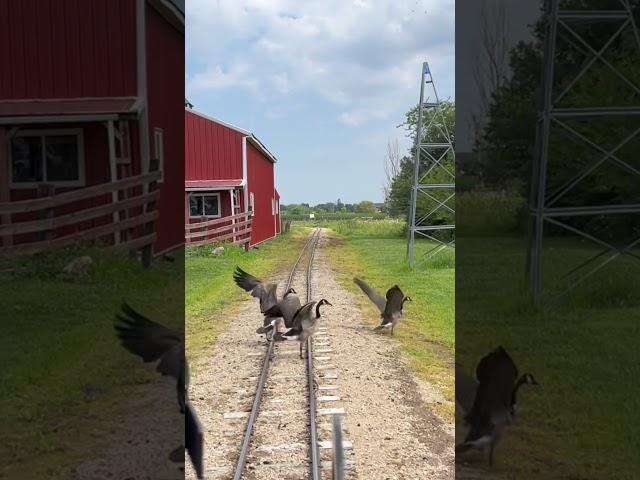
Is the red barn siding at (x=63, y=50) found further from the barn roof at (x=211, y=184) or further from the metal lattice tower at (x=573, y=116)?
the metal lattice tower at (x=573, y=116)

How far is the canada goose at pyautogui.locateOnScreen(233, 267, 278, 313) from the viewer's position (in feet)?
8.55

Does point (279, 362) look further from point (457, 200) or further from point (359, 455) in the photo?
point (457, 200)

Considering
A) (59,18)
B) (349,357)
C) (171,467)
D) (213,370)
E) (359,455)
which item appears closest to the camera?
(59,18)

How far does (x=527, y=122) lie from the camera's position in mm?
1441

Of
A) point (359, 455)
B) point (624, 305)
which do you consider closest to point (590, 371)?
point (624, 305)

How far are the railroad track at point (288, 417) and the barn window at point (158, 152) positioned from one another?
0.86 meters

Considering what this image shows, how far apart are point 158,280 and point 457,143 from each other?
2.92ft

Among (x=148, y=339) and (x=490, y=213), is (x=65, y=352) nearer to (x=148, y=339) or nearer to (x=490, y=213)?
(x=148, y=339)

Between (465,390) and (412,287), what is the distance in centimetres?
206

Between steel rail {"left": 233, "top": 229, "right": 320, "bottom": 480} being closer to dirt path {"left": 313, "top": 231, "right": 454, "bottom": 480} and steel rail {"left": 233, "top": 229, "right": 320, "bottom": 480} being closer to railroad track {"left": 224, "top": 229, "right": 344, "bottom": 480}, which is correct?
railroad track {"left": 224, "top": 229, "right": 344, "bottom": 480}

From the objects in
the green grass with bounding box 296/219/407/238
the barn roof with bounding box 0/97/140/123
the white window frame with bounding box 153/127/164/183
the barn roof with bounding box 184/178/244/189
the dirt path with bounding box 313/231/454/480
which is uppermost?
the barn roof with bounding box 0/97/140/123

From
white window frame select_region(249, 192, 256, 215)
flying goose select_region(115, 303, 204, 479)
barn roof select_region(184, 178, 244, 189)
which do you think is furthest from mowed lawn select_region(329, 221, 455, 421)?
flying goose select_region(115, 303, 204, 479)

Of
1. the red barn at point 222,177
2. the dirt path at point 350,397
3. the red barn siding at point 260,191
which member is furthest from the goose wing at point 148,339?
the red barn siding at point 260,191

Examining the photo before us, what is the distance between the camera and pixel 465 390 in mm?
1465
